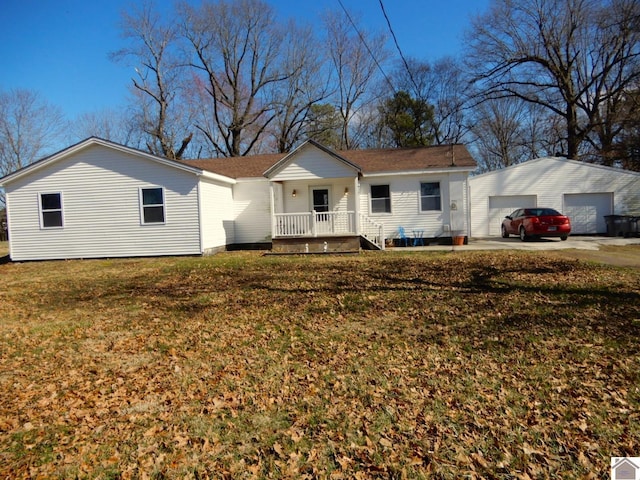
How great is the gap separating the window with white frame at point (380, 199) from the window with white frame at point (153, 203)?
Answer: 854 cm

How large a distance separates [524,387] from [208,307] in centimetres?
531

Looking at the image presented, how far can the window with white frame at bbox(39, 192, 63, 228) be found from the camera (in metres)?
15.4

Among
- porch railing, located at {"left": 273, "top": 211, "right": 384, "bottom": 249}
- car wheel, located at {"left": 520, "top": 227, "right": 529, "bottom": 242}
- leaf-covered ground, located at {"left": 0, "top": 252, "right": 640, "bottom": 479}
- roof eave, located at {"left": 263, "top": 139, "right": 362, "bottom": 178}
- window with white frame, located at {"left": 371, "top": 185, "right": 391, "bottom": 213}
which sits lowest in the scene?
leaf-covered ground, located at {"left": 0, "top": 252, "right": 640, "bottom": 479}

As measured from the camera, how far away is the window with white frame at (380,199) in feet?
56.5

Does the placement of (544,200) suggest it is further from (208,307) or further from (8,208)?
(8,208)

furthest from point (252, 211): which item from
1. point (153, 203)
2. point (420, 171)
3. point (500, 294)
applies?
point (500, 294)

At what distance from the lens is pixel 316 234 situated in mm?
15273

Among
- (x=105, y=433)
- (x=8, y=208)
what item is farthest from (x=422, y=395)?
(x=8, y=208)

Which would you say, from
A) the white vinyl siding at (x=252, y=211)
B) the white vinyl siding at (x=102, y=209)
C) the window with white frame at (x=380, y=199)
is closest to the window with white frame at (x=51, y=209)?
the white vinyl siding at (x=102, y=209)

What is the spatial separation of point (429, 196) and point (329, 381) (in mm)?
13991

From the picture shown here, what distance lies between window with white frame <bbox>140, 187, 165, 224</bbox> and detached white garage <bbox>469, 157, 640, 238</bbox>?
46.9 feet

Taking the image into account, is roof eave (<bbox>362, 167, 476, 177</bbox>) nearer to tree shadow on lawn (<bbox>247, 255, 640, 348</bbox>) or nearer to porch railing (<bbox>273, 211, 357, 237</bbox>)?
porch railing (<bbox>273, 211, 357, 237</bbox>)

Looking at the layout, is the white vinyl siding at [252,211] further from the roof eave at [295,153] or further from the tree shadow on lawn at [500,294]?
the tree shadow on lawn at [500,294]

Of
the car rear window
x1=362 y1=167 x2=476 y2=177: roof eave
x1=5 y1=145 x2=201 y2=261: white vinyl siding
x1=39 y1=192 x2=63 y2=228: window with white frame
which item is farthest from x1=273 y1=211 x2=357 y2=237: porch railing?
x1=39 y1=192 x2=63 y2=228: window with white frame
